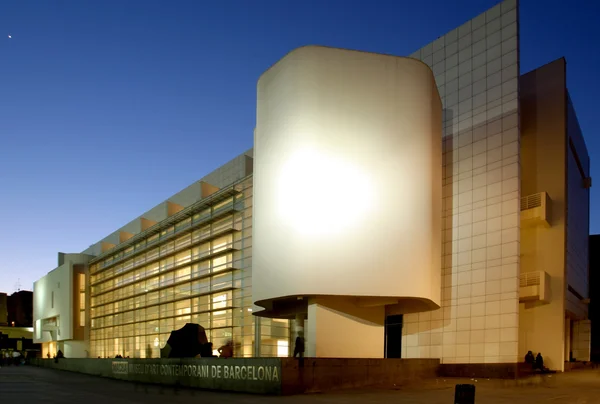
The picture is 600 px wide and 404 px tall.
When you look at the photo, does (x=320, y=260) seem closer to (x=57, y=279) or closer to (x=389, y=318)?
(x=389, y=318)

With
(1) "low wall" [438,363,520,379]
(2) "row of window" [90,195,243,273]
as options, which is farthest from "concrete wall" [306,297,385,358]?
(2) "row of window" [90,195,243,273]

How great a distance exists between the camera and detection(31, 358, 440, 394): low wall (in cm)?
1906

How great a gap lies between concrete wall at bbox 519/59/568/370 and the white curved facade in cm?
710

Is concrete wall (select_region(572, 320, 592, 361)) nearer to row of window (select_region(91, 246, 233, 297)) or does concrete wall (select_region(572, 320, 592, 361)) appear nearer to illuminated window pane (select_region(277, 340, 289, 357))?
illuminated window pane (select_region(277, 340, 289, 357))

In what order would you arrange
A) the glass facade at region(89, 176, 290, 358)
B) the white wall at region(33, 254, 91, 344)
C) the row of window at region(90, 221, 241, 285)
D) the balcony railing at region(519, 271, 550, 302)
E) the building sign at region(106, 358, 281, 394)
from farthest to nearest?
the white wall at region(33, 254, 91, 344)
the row of window at region(90, 221, 241, 285)
the glass facade at region(89, 176, 290, 358)
the balcony railing at region(519, 271, 550, 302)
the building sign at region(106, 358, 281, 394)

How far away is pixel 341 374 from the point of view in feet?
67.0

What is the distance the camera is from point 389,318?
1258 inches

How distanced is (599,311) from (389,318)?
3210 cm

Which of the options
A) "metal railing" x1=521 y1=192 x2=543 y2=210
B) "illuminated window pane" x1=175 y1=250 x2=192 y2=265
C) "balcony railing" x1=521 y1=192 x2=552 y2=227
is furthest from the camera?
"illuminated window pane" x1=175 y1=250 x2=192 y2=265

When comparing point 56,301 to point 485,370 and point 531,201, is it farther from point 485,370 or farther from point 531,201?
point 531,201

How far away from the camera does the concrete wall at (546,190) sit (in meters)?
30.0

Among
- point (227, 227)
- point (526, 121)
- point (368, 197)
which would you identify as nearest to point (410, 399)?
point (368, 197)

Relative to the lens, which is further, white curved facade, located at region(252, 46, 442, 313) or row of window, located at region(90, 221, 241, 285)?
row of window, located at region(90, 221, 241, 285)

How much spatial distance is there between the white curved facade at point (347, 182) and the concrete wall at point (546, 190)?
280 inches
